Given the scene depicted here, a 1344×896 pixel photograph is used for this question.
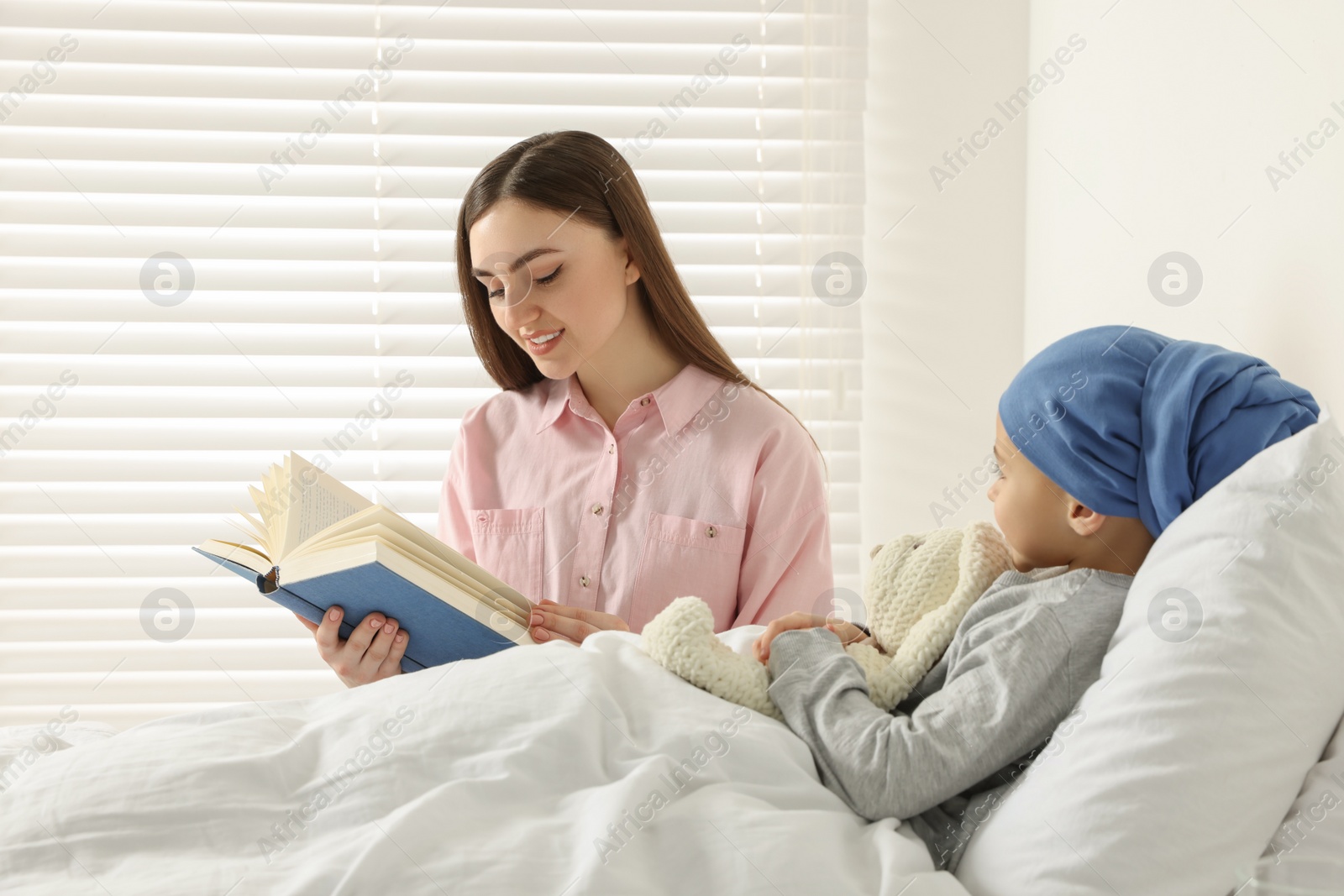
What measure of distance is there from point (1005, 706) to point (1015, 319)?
1.34 meters

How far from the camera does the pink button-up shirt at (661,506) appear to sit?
1651 millimetres

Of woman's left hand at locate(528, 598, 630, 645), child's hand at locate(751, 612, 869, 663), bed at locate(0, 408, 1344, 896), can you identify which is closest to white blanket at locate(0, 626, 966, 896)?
bed at locate(0, 408, 1344, 896)

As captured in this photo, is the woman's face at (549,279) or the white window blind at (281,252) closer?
the woman's face at (549,279)

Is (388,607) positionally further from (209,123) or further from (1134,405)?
(209,123)

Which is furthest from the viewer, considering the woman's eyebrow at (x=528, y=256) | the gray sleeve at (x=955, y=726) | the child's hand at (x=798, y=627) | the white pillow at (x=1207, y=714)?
the woman's eyebrow at (x=528, y=256)

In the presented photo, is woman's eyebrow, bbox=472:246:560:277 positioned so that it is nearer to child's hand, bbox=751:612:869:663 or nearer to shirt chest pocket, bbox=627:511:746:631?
shirt chest pocket, bbox=627:511:746:631

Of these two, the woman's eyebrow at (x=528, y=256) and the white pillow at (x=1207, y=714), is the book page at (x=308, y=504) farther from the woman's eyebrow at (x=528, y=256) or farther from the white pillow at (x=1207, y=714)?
the white pillow at (x=1207, y=714)

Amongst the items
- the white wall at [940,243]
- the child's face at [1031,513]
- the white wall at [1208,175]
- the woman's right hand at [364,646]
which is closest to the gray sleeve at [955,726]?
the child's face at [1031,513]

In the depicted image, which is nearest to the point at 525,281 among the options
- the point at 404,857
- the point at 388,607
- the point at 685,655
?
the point at 388,607

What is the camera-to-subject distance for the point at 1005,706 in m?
0.88

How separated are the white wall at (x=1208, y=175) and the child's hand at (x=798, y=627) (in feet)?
1.77

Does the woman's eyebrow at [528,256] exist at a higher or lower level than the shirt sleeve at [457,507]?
higher

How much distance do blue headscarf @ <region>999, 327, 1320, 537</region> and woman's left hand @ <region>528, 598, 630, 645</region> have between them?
0.65 m

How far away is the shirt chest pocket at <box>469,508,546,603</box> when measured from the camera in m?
1.71
